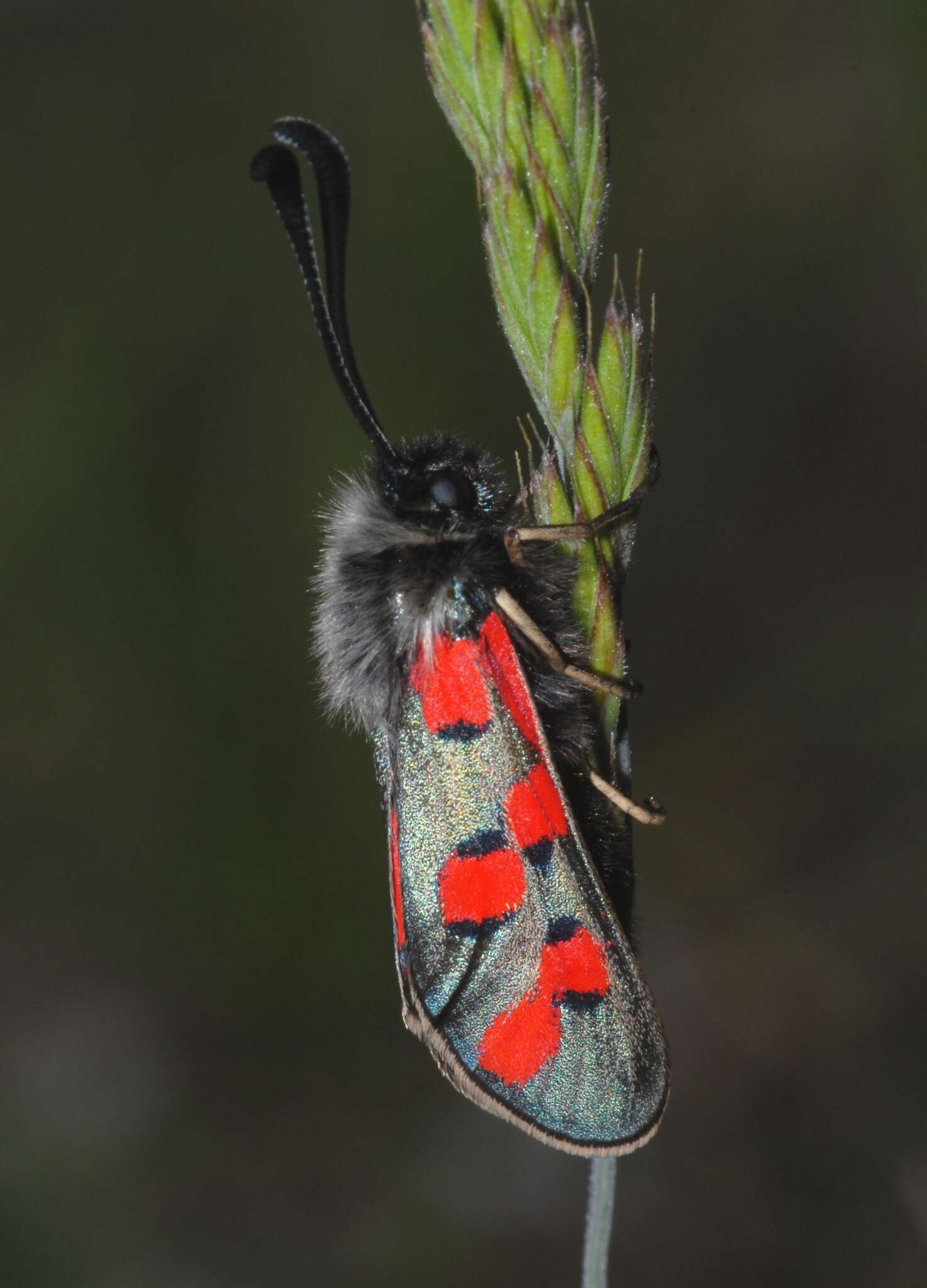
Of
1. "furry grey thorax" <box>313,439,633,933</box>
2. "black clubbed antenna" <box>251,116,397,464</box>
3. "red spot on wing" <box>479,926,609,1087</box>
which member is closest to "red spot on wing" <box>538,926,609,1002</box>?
"red spot on wing" <box>479,926,609,1087</box>

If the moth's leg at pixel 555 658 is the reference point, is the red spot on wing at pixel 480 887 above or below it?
below

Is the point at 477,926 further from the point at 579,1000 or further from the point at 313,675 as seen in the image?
the point at 313,675

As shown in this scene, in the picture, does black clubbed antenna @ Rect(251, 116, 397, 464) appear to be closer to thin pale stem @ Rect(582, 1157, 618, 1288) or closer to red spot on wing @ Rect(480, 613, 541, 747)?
red spot on wing @ Rect(480, 613, 541, 747)

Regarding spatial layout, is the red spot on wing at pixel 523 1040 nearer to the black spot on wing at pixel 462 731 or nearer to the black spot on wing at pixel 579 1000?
the black spot on wing at pixel 579 1000

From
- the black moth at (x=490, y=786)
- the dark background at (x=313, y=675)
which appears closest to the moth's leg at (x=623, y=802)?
the black moth at (x=490, y=786)

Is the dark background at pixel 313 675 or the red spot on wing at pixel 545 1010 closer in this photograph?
the red spot on wing at pixel 545 1010

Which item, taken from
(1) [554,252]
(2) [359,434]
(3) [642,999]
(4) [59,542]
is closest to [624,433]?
(1) [554,252]

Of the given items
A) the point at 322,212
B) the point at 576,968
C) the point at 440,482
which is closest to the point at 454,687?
the point at 440,482
